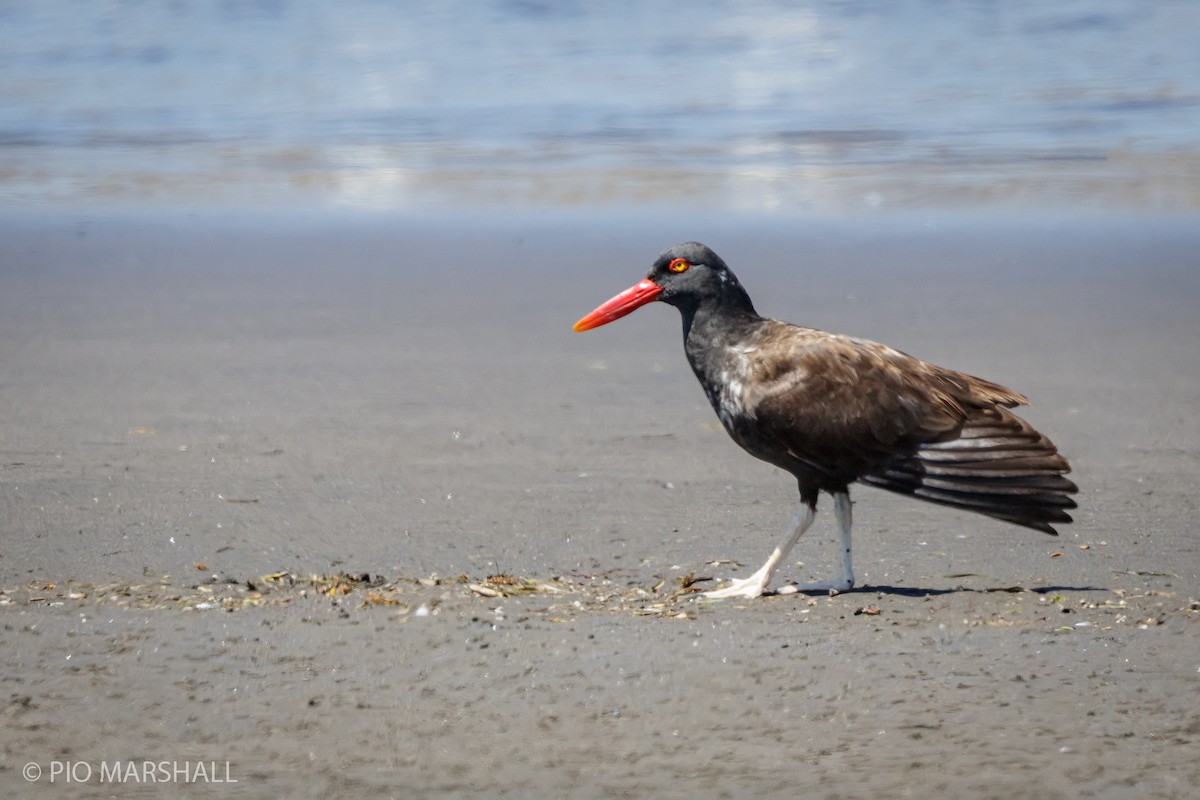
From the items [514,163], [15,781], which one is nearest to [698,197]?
[514,163]

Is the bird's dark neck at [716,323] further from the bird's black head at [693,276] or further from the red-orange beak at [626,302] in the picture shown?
the red-orange beak at [626,302]

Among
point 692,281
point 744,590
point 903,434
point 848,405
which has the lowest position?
point 744,590

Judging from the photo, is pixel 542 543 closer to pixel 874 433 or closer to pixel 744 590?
pixel 744 590

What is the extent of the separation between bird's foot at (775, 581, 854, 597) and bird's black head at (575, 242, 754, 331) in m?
1.20

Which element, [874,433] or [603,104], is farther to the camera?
[603,104]

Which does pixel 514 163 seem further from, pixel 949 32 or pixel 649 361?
pixel 949 32

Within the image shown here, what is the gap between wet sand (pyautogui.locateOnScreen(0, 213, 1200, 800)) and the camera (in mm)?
4312

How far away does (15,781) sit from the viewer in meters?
4.09

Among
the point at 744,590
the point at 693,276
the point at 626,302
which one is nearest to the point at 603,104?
the point at 626,302

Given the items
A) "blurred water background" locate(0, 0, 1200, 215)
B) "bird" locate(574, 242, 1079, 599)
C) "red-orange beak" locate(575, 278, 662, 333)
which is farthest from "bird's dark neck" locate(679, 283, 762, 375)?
"blurred water background" locate(0, 0, 1200, 215)

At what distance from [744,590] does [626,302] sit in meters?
1.53

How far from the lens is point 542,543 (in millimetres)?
6695

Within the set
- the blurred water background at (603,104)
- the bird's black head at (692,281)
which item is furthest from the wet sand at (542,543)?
the blurred water background at (603,104)

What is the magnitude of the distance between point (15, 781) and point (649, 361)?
620 centimetres
